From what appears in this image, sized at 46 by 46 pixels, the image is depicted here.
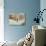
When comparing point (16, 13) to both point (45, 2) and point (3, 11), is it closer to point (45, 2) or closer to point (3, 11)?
point (3, 11)

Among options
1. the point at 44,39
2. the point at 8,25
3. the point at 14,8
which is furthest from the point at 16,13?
the point at 44,39

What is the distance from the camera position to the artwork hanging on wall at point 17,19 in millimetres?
5186

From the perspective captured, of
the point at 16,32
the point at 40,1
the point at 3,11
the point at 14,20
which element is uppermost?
the point at 40,1

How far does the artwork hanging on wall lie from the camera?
204 inches

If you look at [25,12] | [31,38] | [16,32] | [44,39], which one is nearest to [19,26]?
[16,32]

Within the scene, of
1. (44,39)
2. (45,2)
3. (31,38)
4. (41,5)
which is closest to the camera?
(44,39)

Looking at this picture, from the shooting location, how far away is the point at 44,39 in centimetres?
257

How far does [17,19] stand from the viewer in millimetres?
5211

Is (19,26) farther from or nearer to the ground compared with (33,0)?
nearer to the ground

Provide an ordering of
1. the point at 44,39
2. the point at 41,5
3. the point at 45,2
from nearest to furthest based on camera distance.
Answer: the point at 44,39 → the point at 45,2 → the point at 41,5

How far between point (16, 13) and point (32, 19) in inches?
26.0

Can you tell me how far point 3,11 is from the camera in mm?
5133

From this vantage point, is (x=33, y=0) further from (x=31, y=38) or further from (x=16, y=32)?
(x=31, y=38)

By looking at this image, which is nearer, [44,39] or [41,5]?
[44,39]
